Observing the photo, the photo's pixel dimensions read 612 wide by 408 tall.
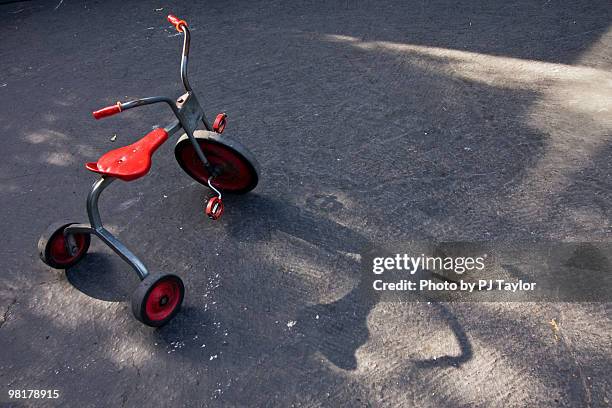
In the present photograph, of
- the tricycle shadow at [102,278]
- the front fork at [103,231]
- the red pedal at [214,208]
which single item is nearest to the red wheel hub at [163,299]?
the front fork at [103,231]

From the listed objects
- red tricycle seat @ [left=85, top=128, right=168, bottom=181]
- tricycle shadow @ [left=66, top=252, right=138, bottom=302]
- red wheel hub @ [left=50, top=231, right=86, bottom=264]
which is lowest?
tricycle shadow @ [left=66, top=252, right=138, bottom=302]

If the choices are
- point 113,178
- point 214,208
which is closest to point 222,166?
point 214,208

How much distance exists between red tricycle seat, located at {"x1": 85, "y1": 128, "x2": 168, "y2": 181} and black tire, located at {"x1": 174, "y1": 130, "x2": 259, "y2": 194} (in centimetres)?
40

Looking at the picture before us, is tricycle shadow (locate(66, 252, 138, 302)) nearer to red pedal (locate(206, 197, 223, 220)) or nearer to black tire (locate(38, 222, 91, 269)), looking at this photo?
black tire (locate(38, 222, 91, 269))

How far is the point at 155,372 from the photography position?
2564 mm

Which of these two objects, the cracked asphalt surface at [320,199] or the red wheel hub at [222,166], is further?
the red wheel hub at [222,166]

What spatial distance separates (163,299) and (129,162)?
0.72 meters

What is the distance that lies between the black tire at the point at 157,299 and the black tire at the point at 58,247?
0.69m

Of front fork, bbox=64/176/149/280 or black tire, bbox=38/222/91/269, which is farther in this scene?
black tire, bbox=38/222/91/269

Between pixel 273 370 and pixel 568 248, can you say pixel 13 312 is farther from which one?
pixel 568 248

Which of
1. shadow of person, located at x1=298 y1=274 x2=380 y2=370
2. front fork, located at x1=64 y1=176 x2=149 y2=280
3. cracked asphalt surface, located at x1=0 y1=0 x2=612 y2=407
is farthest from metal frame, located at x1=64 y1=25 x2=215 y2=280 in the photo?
shadow of person, located at x1=298 y1=274 x2=380 y2=370

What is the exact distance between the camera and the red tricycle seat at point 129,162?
256cm

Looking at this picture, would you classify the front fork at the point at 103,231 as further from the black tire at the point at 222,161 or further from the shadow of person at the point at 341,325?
the shadow of person at the point at 341,325

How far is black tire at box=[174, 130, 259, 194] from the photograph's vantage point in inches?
123
